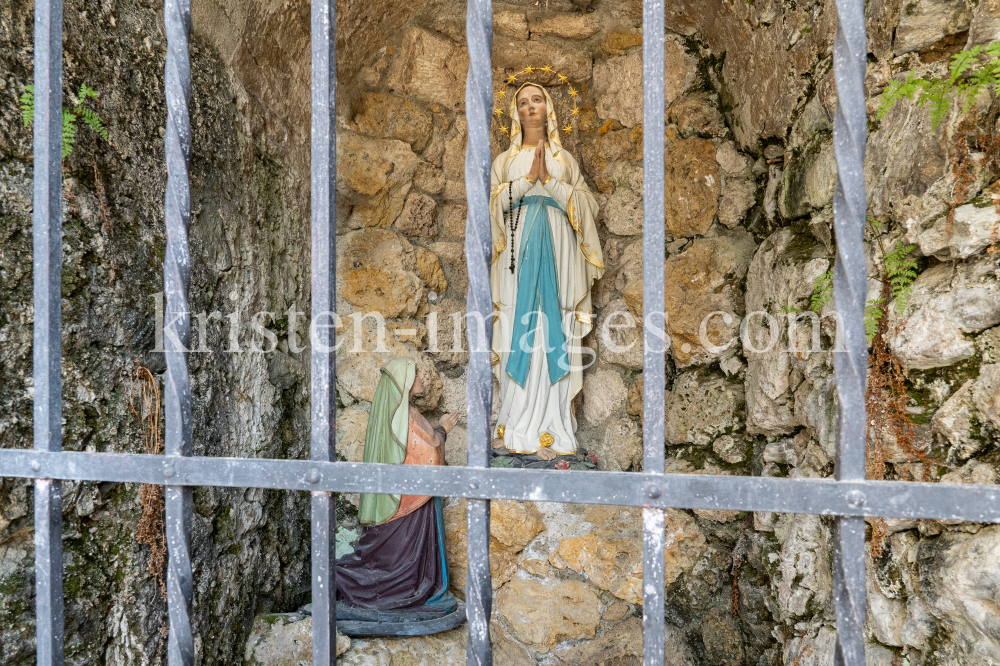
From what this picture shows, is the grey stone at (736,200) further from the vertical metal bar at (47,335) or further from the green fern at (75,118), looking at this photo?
the vertical metal bar at (47,335)

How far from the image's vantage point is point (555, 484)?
2.46ft

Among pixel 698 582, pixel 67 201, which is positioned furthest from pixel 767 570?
pixel 67 201

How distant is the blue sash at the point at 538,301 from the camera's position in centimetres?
303

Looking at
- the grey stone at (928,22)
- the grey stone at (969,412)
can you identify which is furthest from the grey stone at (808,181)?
the grey stone at (969,412)

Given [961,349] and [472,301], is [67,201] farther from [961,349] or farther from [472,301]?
[961,349]

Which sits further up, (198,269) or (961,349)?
(198,269)

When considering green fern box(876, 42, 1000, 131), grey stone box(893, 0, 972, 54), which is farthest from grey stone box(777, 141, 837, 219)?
green fern box(876, 42, 1000, 131)

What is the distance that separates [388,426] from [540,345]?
29.7 inches

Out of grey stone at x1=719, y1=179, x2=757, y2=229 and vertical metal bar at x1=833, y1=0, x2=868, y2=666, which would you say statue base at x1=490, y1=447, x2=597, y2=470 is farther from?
vertical metal bar at x1=833, y1=0, x2=868, y2=666

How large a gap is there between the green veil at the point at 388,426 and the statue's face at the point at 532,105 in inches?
49.6

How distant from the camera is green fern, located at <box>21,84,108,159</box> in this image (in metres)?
1.45

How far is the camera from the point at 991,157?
1.46 metres

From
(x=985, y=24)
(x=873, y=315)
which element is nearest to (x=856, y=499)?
(x=873, y=315)

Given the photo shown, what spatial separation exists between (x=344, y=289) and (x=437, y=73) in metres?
1.13
